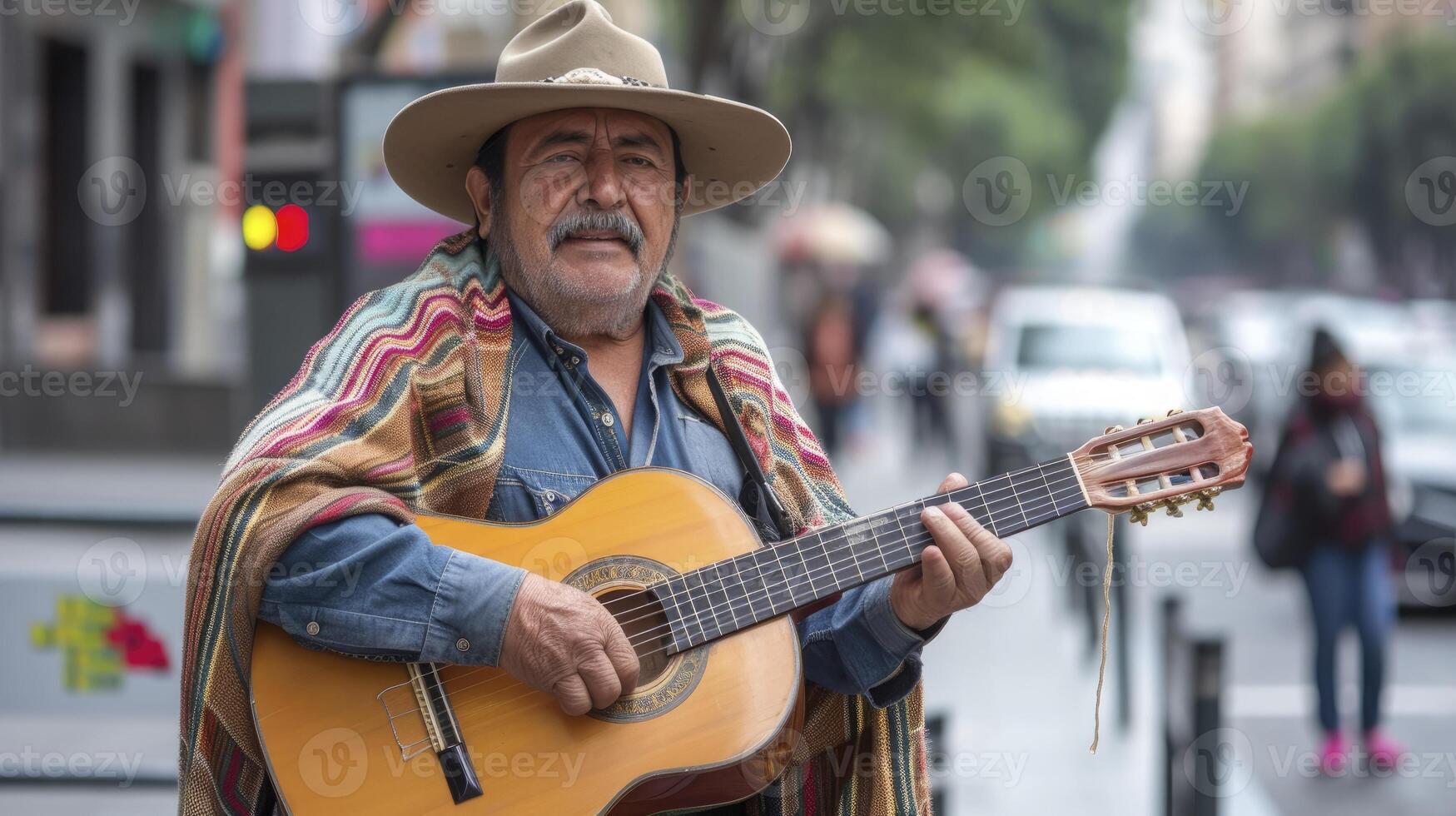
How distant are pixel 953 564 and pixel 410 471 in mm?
913

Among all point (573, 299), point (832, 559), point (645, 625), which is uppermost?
point (573, 299)

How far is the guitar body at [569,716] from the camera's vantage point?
7.46 ft

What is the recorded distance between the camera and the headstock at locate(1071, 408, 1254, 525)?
8.18ft

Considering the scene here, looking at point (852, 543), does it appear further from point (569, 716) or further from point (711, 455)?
point (569, 716)

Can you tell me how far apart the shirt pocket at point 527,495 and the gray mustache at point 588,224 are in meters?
0.40

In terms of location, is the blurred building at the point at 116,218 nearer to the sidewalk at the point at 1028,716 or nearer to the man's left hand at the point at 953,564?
the sidewalk at the point at 1028,716

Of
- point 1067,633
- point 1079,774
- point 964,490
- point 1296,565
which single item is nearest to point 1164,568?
point 1067,633

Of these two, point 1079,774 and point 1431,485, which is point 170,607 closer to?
point 1079,774

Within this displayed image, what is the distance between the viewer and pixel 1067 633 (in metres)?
8.79

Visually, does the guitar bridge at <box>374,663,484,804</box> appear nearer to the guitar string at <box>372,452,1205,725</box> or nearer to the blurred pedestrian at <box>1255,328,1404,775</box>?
the guitar string at <box>372,452,1205,725</box>

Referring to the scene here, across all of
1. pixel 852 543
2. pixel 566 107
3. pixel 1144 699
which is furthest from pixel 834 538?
pixel 1144 699

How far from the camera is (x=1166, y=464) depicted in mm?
2514

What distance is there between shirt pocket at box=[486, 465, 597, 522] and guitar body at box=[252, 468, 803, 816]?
47mm

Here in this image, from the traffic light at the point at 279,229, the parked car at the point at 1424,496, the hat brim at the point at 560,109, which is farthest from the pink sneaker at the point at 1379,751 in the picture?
the traffic light at the point at 279,229
